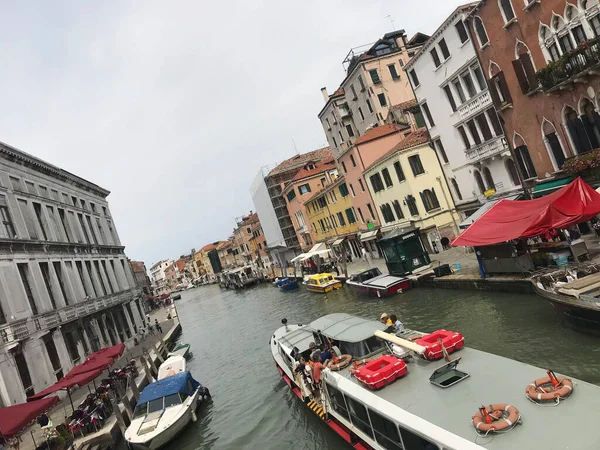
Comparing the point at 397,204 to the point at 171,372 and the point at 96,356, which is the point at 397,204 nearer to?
the point at 171,372

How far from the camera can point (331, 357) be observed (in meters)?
13.3

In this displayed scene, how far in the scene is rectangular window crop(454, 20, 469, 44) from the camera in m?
24.5

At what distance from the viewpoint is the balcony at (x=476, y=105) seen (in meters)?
24.2

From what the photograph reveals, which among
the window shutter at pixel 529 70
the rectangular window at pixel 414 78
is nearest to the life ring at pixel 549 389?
the window shutter at pixel 529 70

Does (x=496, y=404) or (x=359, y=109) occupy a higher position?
(x=359, y=109)

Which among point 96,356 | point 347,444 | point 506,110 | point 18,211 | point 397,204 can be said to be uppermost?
point 18,211

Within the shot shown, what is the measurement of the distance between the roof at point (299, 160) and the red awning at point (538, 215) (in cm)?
5593

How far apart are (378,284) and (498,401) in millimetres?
19964

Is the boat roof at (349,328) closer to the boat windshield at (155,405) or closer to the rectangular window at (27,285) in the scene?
the boat windshield at (155,405)

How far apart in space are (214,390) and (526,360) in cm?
1419

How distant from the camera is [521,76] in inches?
830

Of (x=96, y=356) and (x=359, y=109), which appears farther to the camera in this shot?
(x=359, y=109)

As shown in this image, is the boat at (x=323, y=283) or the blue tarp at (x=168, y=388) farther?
the boat at (x=323, y=283)

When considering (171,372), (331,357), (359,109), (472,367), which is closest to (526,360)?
(472,367)
